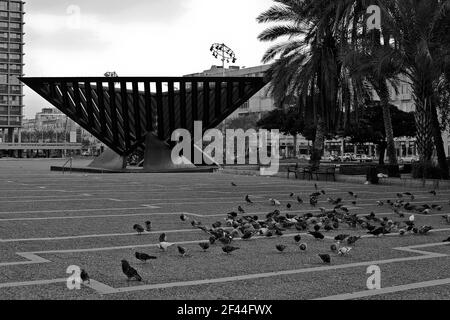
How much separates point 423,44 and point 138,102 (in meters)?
22.3

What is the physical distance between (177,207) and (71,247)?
6.20m

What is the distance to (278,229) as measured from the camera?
945cm

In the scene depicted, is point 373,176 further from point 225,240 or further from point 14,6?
point 14,6

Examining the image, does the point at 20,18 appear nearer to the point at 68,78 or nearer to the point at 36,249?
the point at 68,78

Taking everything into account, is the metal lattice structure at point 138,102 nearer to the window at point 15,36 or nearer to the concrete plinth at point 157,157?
the concrete plinth at point 157,157

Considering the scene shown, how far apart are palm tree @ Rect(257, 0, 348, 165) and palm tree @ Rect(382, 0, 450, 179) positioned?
4230mm

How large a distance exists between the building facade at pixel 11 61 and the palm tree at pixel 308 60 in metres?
110

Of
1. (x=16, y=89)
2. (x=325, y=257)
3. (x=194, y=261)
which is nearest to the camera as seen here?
(x=325, y=257)

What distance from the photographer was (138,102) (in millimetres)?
38781

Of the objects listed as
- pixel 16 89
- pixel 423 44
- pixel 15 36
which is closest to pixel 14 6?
pixel 15 36

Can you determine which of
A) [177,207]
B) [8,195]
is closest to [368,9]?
[177,207]

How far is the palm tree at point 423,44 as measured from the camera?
20.0 m

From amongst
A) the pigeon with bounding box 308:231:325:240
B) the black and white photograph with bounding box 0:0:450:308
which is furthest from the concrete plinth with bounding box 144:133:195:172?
the pigeon with bounding box 308:231:325:240
